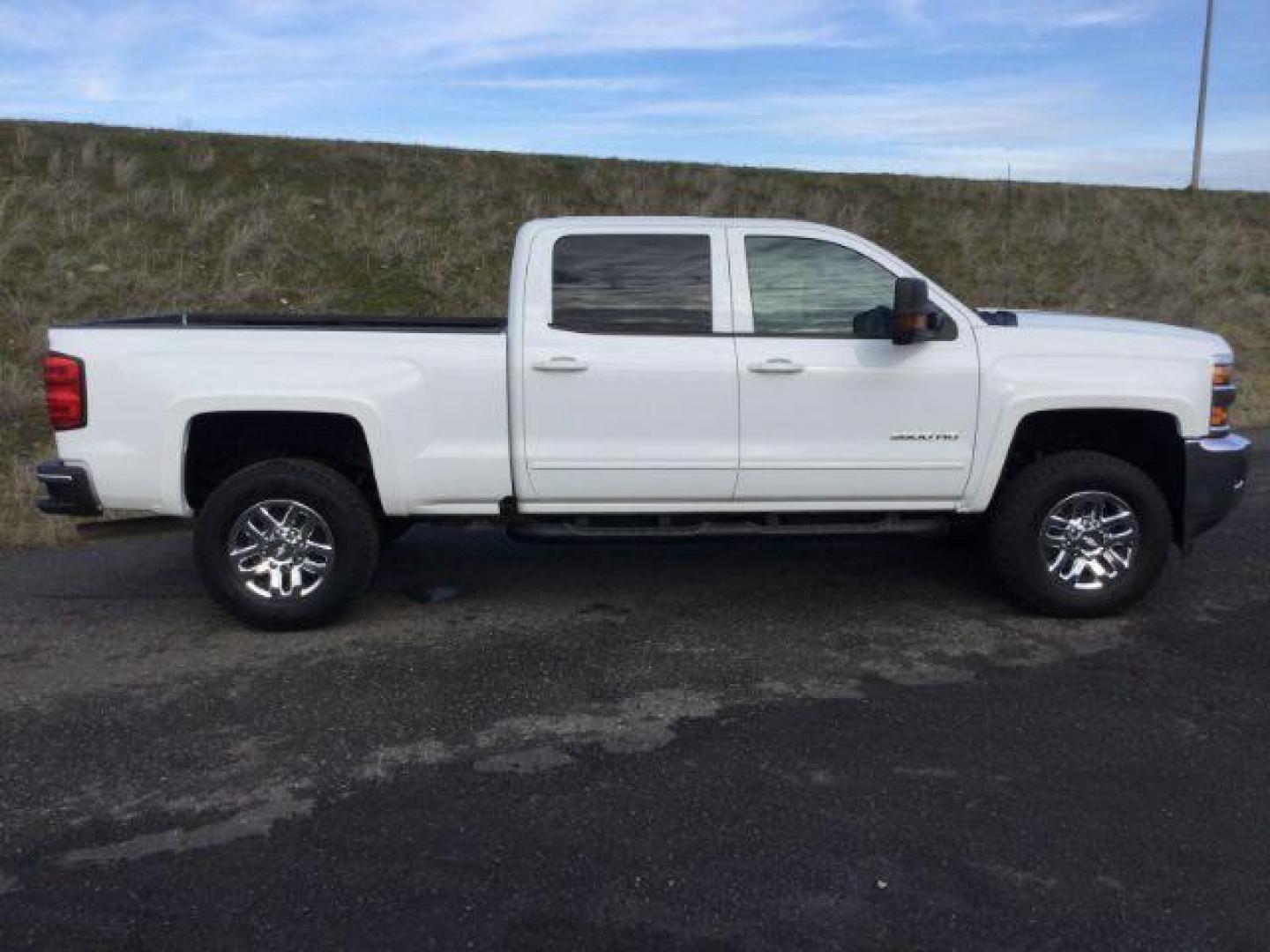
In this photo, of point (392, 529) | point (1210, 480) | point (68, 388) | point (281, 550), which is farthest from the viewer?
point (392, 529)

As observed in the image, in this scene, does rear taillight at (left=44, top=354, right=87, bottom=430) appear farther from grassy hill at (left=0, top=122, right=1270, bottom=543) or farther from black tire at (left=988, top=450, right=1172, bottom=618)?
grassy hill at (left=0, top=122, right=1270, bottom=543)

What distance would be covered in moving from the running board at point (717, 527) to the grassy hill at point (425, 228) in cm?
611

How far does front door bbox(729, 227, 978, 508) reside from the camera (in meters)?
5.64

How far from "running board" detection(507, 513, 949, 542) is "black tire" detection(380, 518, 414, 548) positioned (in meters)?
0.76

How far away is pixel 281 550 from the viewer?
5.63m

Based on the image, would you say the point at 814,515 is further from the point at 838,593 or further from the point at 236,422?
the point at 236,422

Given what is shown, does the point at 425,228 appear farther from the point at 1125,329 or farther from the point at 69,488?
the point at 1125,329

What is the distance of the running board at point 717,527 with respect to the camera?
5738 millimetres

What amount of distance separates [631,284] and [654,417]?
67cm

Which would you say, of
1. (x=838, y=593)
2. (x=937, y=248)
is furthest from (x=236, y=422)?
(x=937, y=248)

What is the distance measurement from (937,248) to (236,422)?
18.8 m

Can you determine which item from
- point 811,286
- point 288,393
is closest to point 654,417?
point 811,286

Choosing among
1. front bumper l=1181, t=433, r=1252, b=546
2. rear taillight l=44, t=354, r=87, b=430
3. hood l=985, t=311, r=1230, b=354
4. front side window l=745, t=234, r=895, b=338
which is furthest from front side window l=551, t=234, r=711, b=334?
front bumper l=1181, t=433, r=1252, b=546

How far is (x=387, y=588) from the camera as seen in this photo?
256 inches
